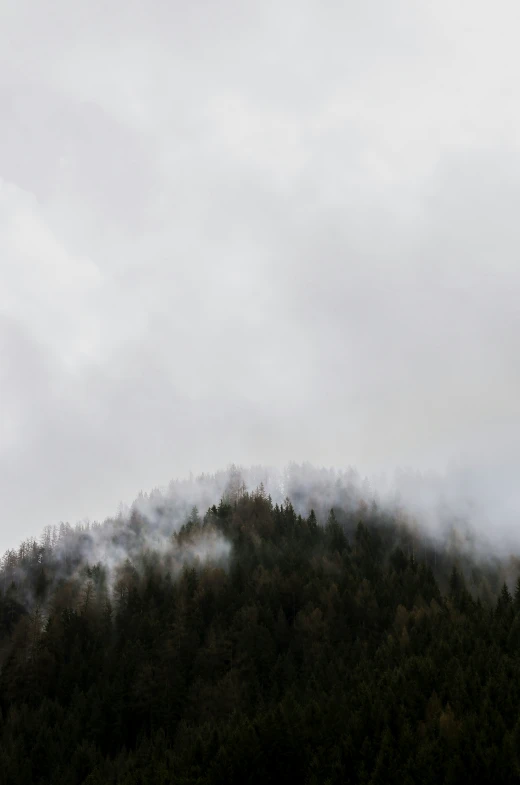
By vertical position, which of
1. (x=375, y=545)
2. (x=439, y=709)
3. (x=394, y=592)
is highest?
(x=375, y=545)

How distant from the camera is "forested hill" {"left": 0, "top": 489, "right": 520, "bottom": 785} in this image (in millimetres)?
67688

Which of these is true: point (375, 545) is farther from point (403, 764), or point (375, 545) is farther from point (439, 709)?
point (403, 764)

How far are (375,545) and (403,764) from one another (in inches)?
5240

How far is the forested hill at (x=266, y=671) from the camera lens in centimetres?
6769

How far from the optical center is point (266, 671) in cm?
11481

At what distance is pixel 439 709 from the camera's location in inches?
2985

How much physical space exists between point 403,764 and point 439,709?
15.5 metres

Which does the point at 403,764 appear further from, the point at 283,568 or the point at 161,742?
the point at 283,568

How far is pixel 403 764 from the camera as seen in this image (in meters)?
62.1

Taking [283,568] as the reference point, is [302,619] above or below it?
below

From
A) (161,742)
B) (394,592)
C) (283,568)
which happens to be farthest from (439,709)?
(283,568)

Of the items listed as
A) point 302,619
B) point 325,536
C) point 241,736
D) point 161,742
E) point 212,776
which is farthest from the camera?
point 325,536

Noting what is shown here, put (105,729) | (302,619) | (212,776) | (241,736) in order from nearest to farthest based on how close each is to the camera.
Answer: (212,776) < (241,736) < (105,729) < (302,619)

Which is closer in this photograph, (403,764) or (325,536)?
(403,764)
